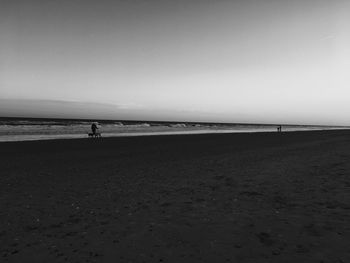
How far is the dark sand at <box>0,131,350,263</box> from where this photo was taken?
5.64 meters

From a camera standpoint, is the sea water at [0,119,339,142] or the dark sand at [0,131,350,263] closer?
the dark sand at [0,131,350,263]

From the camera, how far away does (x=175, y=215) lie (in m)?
7.82

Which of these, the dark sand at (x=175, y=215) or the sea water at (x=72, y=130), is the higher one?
the sea water at (x=72, y=130)

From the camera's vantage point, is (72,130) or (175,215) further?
(72,130)

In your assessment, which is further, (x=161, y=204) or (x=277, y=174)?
(x=277, y=174)

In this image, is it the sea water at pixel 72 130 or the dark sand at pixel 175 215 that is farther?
the sea water at pixel 72 130

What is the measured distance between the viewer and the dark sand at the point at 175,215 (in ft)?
18.5

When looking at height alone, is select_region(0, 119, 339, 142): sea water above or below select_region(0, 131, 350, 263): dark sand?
above

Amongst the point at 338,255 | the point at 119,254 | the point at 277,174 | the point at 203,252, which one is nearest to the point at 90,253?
the point at 119,254

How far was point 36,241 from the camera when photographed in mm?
6211

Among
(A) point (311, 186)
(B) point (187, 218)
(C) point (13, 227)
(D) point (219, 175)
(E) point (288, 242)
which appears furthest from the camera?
(D) point (219, 175)

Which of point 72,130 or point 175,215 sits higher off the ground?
point 72,130

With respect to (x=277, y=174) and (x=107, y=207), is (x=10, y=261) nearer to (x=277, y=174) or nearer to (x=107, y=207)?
(x=107, y=207)

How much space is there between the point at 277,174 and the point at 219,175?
250 centimetres
